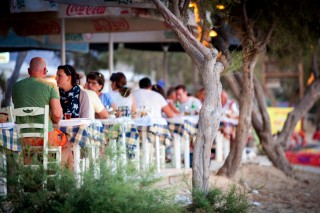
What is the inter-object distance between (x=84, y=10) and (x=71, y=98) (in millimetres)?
2780

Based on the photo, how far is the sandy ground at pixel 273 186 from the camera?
9812mm

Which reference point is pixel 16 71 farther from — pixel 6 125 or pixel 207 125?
pixel 207 125

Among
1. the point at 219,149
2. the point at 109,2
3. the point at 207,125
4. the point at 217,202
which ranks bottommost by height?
the point at 217,202

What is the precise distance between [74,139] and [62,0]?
5.50ft

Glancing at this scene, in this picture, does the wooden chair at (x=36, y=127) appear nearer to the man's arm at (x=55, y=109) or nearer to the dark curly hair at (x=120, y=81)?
the man's arm at (x=55, y=109)

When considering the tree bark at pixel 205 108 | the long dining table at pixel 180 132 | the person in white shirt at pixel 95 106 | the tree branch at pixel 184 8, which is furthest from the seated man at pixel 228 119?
the tree bark at pixel 205 108

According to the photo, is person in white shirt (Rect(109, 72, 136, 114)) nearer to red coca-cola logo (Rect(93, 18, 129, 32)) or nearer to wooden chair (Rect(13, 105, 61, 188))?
wooden chair (Rect(13, 105, 61, 188))

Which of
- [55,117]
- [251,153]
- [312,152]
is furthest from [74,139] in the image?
[312,152]

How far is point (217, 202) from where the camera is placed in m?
7.10

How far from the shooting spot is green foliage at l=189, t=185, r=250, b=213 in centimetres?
688

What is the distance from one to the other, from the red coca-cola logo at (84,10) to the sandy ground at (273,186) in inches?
109

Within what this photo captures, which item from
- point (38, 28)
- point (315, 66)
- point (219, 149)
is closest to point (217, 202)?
point (219, 149)

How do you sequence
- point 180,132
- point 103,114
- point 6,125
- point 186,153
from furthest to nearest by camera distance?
point 186,153, point 180,132, point 103,114, point 6,125

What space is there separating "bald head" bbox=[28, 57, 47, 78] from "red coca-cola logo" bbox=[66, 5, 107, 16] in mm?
3451
